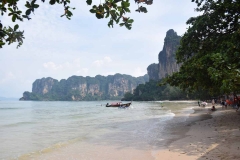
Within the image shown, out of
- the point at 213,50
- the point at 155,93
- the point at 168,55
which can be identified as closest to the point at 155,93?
the point at 155,93

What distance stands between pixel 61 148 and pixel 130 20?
867cm

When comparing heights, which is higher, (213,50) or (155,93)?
(213,50)

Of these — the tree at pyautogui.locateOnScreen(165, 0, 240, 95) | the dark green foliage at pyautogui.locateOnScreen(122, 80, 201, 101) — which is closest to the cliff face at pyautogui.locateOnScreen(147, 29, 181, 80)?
the dark green foliage at pyautogui.locateOnScreen(122, 80, 201, 101)

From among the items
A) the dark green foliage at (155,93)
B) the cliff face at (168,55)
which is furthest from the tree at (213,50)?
the cliff face at (168,55)

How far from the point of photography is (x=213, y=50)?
12148 mm

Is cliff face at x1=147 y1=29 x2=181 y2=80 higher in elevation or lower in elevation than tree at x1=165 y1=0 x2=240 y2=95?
higher

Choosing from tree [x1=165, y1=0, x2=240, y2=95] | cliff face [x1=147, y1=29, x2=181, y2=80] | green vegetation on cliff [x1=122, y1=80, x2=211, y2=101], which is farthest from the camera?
cliff face [x1=147, y1=29, x2=181, y2=80]

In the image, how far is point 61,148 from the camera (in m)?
9.71

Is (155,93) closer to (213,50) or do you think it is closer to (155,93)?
(155,93)

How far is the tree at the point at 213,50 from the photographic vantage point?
8773 millimetres

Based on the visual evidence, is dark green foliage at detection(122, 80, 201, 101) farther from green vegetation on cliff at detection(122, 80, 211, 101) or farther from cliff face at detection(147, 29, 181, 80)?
cliff face at detection(147, 29, 181, 80)

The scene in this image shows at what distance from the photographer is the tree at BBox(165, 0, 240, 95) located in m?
8.77

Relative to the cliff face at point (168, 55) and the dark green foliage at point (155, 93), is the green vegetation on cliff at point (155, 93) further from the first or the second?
the cliff face at point (168, 55)

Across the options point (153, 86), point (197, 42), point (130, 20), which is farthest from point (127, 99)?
point (130, 20)
